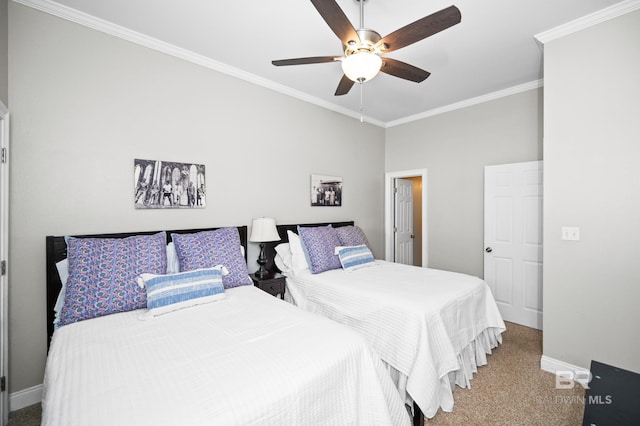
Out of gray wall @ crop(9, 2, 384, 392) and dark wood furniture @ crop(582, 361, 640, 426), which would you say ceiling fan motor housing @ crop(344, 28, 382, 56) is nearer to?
gray wall @ crop(9, 2, 384, 392)

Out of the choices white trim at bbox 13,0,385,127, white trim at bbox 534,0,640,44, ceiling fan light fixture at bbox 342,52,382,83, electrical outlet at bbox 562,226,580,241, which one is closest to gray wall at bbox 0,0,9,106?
white trim at bbox 13,0,385,127

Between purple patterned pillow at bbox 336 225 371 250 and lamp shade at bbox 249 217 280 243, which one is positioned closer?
lamp shade at bbox 249 217 280 243

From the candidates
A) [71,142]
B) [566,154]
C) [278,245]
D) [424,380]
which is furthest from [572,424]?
[71,142]

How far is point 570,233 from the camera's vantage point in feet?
7.49

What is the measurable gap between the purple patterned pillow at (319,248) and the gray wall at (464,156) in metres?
1.86

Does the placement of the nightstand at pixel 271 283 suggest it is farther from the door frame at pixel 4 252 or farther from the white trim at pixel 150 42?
the white trim at pixel 150 42

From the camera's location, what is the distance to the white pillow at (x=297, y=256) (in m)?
2.96

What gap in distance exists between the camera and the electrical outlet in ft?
7.39

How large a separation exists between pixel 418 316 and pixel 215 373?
52.6 inches

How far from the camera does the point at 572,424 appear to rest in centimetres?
179

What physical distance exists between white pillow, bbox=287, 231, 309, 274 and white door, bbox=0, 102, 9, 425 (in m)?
2.10

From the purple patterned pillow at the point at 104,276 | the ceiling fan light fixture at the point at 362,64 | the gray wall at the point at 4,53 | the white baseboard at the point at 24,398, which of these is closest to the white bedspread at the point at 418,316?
the purple patterned pillow at the point at 104,276

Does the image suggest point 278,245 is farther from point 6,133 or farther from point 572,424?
point 572,424

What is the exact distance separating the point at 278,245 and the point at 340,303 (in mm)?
1113
